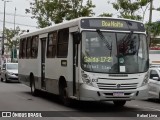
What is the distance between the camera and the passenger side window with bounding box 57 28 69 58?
15.4 m

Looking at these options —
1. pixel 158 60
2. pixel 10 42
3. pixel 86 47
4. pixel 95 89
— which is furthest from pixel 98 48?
pixel 10 42

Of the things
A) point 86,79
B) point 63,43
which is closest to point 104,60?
point 86,79

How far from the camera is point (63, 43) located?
1577 cm

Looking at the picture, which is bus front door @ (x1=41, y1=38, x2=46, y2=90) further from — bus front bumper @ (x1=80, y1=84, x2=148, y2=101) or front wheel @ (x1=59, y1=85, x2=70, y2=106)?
bus front bumper @ (x1=80, y1=84, x2=148, y2=101)

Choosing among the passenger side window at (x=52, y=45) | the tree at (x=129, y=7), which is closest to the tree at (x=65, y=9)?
the tree at (x=129, y=7)

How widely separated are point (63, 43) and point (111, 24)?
2172 mm

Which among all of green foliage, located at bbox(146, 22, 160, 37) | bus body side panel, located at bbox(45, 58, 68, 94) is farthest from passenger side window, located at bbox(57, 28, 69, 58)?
green foliage, located at bbox(146, 22, 160, 37)

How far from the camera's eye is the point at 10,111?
13.8m

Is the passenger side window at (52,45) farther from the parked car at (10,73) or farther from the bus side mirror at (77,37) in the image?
the parked car at (10,73)

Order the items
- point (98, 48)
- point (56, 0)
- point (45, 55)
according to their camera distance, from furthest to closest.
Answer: point (56, 0) < point (45, 55) < point (98, 48)

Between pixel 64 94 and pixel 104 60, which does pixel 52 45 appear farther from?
pixel 104 60

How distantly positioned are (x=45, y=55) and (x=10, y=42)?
62.8m

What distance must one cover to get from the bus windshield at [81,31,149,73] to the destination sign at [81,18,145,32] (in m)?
0.22

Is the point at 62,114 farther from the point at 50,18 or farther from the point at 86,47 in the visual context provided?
the point at 50,18
